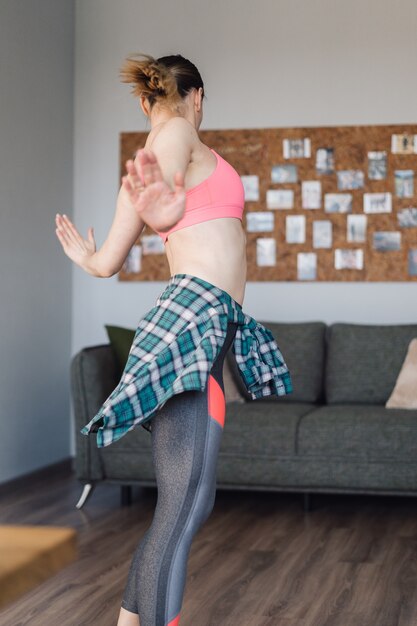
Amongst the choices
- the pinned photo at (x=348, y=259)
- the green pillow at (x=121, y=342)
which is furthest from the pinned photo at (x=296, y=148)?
the green pillow at (x=121, y=342)

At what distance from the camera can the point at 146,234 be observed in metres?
5.36

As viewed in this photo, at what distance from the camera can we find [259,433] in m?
4.18

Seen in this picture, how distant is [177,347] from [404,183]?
3426 mm

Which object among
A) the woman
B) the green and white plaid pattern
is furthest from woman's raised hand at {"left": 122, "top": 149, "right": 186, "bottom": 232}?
the green and white plaid pattern

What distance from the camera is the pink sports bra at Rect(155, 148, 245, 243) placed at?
1892 millimetres

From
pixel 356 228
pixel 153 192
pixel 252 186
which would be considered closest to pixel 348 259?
pixel 356 228

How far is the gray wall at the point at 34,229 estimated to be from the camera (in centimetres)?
465

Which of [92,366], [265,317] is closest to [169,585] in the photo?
[92,366]

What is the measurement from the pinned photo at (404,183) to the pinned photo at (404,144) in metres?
0.11

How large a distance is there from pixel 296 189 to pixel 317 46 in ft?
2.61

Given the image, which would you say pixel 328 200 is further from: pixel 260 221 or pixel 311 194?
pixel 260 221

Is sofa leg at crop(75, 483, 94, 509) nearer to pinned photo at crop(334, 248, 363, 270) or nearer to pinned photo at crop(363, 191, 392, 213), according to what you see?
pinned photo at crop(334, 248, 363, 270)

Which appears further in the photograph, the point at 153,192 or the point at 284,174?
the point at 284,174

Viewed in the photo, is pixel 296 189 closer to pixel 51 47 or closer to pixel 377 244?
pixel 377 244
